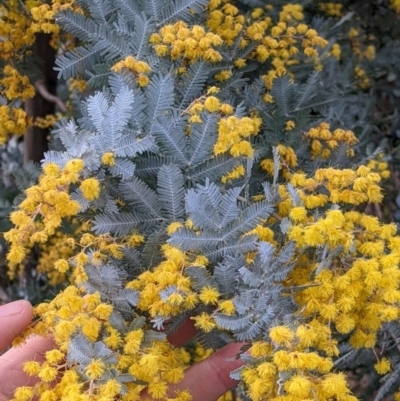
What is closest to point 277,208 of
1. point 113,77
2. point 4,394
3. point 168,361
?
point 168,361

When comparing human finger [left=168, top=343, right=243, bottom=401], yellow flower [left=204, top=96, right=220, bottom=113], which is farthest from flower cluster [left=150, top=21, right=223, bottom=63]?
human finger [left=168, top=343, right=243, bottom=401]

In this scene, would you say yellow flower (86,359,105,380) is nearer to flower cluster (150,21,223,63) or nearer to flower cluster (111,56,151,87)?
flower cluster (111,56,151,87)

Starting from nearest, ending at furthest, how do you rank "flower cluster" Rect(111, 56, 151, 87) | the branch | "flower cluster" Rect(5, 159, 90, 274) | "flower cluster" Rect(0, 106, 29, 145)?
1. "flower cluster" Rect(5, 159, 90, 274)
2. "flower cluster" Rect(111, 56, 151, 87)
3. "flower cluster" Rect(0, 106, 29, 145)
4. the branch

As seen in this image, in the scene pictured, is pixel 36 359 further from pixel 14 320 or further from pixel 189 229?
pixel 189 229

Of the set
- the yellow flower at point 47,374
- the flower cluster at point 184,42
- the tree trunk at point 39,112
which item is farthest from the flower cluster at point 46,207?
the tree trunk at point 39,112

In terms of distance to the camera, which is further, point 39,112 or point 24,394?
point 39,112

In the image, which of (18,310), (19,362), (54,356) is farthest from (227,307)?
(19,362)

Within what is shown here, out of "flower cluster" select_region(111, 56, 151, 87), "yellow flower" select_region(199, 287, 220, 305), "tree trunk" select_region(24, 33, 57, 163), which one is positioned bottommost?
"yellow flower" select_region(199, 287, 220, 305)

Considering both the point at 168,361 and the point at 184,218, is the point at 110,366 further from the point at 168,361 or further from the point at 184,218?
the point at 184,218
